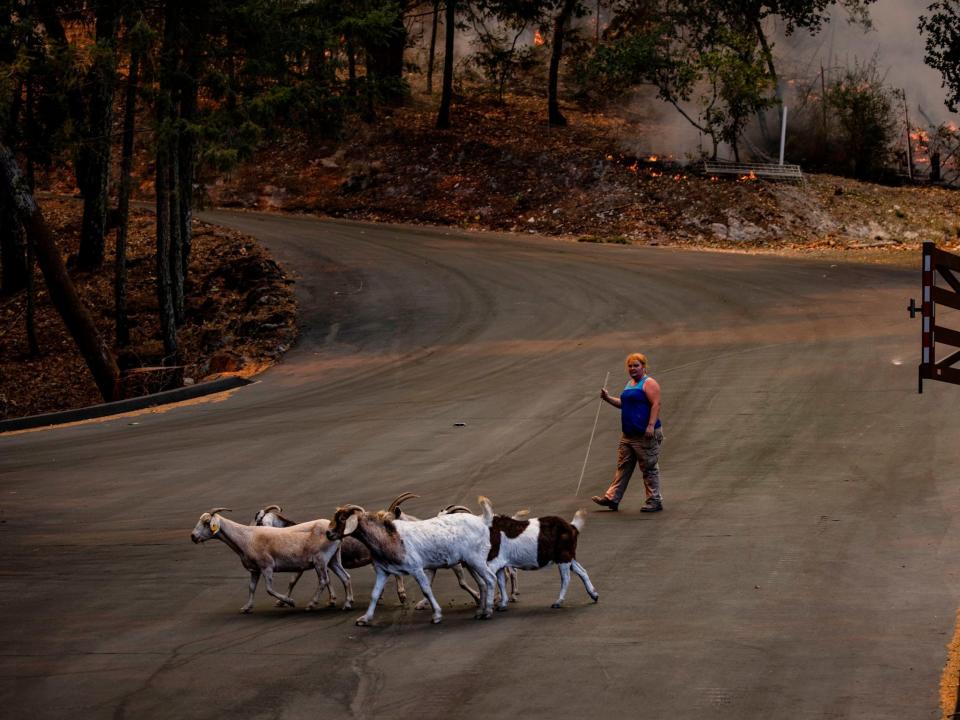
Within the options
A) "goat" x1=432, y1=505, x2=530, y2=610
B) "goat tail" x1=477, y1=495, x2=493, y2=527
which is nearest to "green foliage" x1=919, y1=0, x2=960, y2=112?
"goat" x1=432, y1=505, x2=530, y2=610

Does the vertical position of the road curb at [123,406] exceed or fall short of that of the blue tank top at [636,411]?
it falls short

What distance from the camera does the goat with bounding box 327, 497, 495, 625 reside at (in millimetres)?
12453

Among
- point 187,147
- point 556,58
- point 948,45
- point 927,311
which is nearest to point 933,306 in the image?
point 927,311

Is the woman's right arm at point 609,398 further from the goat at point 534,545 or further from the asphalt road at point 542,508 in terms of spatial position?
the goat at point 534,545

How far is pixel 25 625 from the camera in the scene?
1310 cm

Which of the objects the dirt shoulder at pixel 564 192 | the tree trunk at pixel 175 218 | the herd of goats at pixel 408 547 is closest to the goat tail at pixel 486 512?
the herd of goats at pixel 408 547

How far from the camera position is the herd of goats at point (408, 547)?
41.0ft

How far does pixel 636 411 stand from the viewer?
682 inches

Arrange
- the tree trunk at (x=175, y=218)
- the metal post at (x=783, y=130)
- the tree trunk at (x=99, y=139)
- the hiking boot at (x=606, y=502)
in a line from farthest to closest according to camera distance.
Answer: the metal post at (x=783, y=130), the tree trunk at (x=175, y=218), the tree trunk at (x=99, y=139), the hiking boot at (x=606, y=502)

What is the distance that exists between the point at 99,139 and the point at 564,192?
2417cm

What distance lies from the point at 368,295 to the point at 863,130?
87.0ft

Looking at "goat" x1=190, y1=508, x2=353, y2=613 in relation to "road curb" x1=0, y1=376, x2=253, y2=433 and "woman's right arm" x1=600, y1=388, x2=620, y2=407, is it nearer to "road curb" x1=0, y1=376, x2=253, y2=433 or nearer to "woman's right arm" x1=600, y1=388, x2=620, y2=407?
"woman's right arm" x1=600, y1=388, x2=620, y2=407

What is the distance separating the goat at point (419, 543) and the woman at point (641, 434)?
5010mm

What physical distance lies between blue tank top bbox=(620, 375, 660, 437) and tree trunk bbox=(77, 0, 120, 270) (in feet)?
58.0
